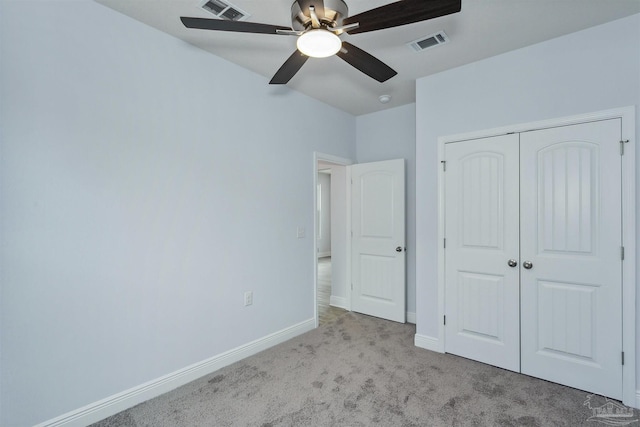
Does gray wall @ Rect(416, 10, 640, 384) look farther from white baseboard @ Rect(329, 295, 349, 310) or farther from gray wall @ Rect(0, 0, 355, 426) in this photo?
gray wall @ Rect(0, 0, 355, 426)

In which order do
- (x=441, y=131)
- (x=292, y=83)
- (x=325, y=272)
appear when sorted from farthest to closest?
(x=325, y=272), (x=292, y=83), (x=441, y=131)

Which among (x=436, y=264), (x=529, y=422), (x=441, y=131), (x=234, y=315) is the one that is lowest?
(x=529, y=422)

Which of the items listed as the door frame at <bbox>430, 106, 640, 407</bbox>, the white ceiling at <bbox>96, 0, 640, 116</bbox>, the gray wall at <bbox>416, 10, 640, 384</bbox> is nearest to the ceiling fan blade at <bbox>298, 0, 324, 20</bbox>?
the white ceiling at <bbox>96, 0, 640, 116</bbox>

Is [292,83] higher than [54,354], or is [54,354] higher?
[292,83]

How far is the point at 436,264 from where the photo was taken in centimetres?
308

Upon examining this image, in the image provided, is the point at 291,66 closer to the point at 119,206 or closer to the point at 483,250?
the point at 119,206

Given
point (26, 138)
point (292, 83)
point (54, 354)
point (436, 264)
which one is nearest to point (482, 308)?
point (436, 264)

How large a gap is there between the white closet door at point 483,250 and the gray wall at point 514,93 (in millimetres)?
162

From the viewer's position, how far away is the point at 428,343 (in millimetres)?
3105

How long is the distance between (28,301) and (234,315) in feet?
4.81

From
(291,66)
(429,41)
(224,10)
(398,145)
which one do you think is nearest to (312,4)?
(291,66)

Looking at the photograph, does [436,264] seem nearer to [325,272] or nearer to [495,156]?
[495,156]

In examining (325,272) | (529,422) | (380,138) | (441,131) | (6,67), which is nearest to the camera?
(6,67)

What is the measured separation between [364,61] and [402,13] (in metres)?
0.44
